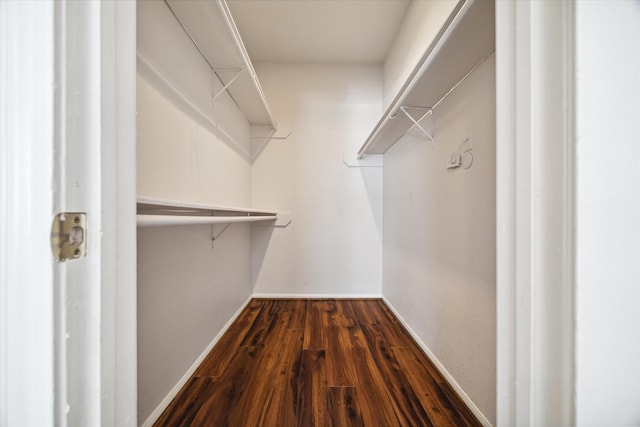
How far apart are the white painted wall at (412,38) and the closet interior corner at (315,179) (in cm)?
1

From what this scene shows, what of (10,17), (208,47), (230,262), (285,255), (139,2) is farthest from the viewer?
(285,255)

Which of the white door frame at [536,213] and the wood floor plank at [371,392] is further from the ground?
the white door frame at [536,213]

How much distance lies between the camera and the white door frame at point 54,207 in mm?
281

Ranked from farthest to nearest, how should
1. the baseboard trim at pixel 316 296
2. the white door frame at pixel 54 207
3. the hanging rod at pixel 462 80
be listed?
1. the baseboard trim at pixel 316 296
2. the hanging rod at pixel 462 80
3. the white door frame at pixel 54 207

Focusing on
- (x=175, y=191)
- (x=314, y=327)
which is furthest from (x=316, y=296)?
(x=175, y=191)

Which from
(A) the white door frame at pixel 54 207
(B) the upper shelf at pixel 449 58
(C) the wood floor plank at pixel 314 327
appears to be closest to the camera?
(A) the white door frame at pixel 54 207

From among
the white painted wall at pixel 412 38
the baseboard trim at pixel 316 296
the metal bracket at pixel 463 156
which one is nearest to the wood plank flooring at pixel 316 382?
the baseboard trim at pixel 316 296

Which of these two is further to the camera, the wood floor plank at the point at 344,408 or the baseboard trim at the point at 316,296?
the baseboard trim at the point at 316,296

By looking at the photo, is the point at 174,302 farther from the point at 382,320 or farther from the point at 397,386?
the point at 382,320
